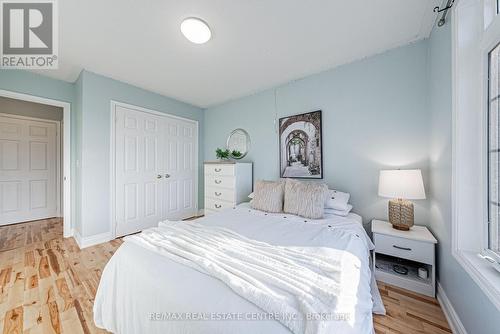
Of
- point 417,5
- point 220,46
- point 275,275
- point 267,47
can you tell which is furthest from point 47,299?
point 417,5

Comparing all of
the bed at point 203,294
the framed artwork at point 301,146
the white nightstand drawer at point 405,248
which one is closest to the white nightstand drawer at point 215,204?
the framed artwork at point 301,146

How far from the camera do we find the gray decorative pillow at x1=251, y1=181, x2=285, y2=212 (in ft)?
6.93

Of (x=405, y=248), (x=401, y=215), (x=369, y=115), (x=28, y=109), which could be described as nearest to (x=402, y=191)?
(x=401, y=215)

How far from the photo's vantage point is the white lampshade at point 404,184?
1.59m

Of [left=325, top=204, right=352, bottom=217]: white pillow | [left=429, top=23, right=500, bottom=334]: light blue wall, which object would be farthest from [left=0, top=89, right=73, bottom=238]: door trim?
[left=429, top=23, right=500, bottom=334]: light blue wall

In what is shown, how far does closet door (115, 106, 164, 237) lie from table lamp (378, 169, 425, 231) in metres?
3.29

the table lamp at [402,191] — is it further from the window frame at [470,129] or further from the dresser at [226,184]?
the dresser at [226,184]

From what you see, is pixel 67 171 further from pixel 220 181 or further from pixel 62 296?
pixel 220 181

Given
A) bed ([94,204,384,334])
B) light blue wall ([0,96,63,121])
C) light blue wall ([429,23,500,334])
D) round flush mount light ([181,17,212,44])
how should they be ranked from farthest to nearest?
light blue wall ([0,96,63,121]) → round flush mount light ([181,17,212,44]) → light blue wall ([429,23,500,334]) → bed ([94,204,384,334])

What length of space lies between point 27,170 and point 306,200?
5.02 m

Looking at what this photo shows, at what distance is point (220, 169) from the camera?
2.97 m

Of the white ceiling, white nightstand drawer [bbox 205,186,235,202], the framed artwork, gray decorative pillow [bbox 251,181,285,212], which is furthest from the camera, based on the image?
white nightstand drawer [bbox 205,186,235,202]

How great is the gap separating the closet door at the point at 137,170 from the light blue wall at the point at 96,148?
0.46 feet

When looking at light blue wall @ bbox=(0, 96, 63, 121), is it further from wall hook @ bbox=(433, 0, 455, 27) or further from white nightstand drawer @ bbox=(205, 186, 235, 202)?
wall hook @ bbox=(433, 0, 455, 27)
